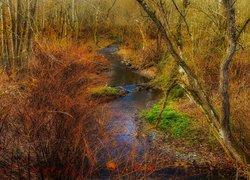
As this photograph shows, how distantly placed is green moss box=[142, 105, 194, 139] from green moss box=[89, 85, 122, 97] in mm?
2675

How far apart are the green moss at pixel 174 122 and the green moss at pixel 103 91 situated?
105 inches

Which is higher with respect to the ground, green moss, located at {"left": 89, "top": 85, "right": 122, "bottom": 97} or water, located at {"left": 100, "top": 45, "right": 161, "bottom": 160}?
green moss, located at {"left": 89, "top": 85, "right": 122, "bottom": 97}

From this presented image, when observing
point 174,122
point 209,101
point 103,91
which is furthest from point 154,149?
point 103,91

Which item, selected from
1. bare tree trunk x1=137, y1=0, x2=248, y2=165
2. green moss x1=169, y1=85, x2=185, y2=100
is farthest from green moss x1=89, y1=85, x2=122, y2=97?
bare tree trunk x1=137, y1=0, x2=248, y2=165

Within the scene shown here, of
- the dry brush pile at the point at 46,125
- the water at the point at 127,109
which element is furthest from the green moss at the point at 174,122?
the dry brush pile at the point at 46,125

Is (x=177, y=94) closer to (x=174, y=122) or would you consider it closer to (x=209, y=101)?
(x=174, y=122)

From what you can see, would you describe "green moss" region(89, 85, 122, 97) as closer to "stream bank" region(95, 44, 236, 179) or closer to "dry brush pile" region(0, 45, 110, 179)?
"stream bank" region(95, 44, 236, 179)

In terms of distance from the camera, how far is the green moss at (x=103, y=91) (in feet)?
49.2

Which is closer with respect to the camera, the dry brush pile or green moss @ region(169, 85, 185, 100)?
the dry brush pile

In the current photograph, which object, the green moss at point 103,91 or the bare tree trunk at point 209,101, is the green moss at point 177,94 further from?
the bare tree trunk at point 209,101

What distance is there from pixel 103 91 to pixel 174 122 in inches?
182

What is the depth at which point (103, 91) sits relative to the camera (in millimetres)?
15328

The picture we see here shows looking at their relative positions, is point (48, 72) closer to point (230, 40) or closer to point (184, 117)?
point (184, 117)

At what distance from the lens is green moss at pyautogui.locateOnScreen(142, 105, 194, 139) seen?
435 inches
